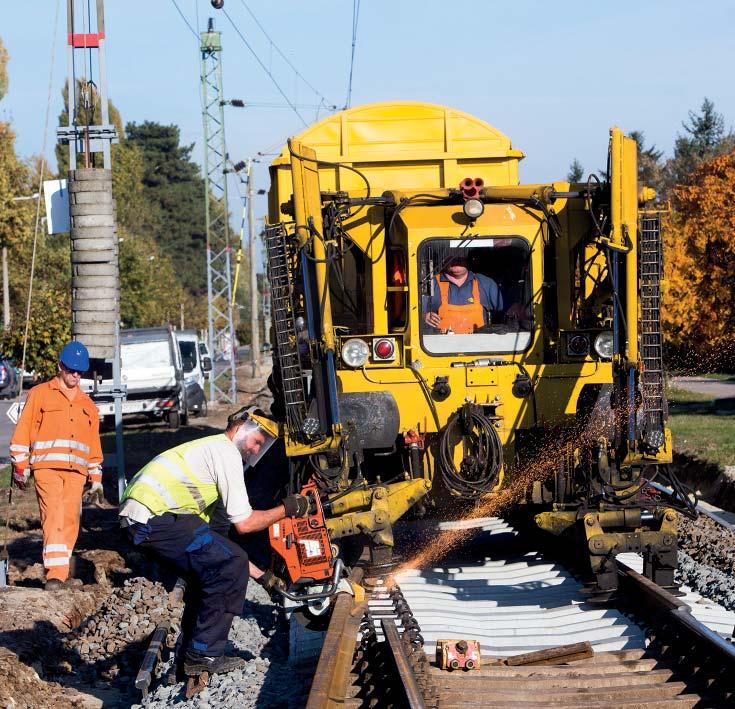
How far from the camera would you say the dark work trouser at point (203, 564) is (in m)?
7.00

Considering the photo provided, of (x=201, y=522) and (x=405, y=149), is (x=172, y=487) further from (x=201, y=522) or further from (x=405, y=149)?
(x=405, y=149)

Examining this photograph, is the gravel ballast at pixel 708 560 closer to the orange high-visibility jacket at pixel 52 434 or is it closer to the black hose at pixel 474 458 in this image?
the black hose at pixel 474 458

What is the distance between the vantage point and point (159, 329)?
27.2 meters

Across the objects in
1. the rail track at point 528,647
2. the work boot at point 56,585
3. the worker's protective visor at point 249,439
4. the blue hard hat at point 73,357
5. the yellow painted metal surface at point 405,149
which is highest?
the yellow painted metal surface at point 405,149

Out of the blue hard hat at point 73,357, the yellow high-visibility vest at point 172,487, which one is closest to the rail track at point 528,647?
the yellow high-visibility vest at point 172,487

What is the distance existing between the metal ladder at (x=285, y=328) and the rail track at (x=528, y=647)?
4.85 ft

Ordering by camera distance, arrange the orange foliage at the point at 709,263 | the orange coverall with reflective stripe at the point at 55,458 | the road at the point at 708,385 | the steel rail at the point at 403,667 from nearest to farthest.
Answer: the steel rail at the point at 403,667 → the orange coverall with reflective stripe at the point at 55,458 → the orange foliage at the point at 709,263 → the road at the point at 708,385

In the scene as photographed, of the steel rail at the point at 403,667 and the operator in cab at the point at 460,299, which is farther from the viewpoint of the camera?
the operator in cab at the point at 460,299

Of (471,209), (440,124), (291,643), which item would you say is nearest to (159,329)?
(440,124)

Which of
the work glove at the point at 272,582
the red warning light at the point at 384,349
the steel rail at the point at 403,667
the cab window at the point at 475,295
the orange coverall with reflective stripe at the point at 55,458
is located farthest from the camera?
the orange coverall with reflective stripe at the point at 55,458

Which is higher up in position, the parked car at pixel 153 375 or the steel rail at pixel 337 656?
the parked car at pixel 153 375

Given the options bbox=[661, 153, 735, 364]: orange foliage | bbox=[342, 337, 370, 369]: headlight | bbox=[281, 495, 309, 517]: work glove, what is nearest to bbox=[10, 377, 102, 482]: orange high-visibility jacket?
bbox=[342, 337, 370, 369]: headlight

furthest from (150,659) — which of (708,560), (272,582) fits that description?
(708,560)

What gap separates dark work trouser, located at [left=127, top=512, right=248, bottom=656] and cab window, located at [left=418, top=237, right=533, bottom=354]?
367 centimetres
